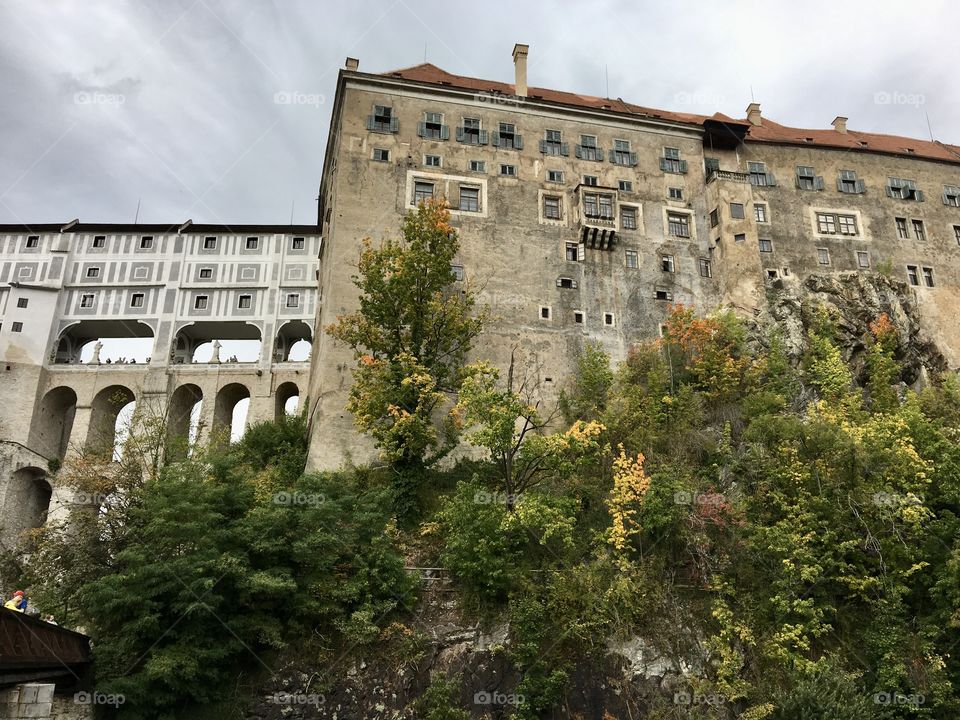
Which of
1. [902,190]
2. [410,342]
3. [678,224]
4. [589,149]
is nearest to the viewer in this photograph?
[410,342]

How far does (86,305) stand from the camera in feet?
160

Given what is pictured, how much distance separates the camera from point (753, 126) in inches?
1822

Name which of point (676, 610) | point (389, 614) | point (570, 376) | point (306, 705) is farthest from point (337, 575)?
point (570, 376)

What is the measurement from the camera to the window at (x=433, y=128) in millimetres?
38906

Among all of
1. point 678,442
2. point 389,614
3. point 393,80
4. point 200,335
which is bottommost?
point 389,614

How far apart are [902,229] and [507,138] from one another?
66.6 ft

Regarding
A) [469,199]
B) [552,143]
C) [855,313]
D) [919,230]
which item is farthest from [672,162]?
[919,230]

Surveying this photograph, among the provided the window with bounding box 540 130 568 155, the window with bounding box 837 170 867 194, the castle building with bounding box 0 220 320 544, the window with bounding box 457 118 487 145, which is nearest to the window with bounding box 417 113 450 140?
the window with bounding box 457 118 487 145

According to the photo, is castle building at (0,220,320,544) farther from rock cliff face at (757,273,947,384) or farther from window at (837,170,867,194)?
window at (837,170,867,194)

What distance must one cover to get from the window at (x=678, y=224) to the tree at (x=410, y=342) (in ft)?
39.2

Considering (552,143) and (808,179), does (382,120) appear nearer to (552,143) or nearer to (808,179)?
(552,143)

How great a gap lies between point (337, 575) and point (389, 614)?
5.83ft

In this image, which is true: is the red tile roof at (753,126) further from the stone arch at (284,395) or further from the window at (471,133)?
the stone arch at (284,395)

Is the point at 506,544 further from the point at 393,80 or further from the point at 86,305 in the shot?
the point at 86,305
